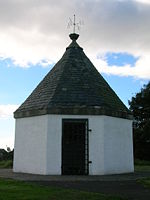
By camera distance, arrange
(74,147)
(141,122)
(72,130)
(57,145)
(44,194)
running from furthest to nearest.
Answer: (141,122)
(72,130)
(74,147)
(57,145)
(44,194)

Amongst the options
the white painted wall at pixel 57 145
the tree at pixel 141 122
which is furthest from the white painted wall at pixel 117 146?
the tree at pixel 141 122

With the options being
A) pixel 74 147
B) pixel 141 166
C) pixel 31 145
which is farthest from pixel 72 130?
pixel 141 166

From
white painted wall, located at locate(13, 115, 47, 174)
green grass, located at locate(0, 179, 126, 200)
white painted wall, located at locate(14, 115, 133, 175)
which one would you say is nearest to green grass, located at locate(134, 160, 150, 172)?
white painted wall, located at locate(14, 115, 133, 175)

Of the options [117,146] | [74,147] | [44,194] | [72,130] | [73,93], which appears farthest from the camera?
[117,146]

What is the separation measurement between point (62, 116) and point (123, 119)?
11.6 ft

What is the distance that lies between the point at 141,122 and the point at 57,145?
77.8 feet

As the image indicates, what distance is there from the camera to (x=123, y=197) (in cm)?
819

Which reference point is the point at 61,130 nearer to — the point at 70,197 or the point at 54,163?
the point at 54,163

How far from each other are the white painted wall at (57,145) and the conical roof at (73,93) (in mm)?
354

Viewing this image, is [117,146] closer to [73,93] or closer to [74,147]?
[74,147]

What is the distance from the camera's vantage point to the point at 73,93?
16.3m

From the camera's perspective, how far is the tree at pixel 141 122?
117 ft

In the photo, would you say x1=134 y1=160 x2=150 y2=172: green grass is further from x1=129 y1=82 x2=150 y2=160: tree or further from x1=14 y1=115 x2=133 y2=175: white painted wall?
x1=129 y1=82 x2=150 y2=160: tree

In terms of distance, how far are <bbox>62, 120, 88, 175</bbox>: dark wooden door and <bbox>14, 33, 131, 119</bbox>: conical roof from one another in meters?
0.66
